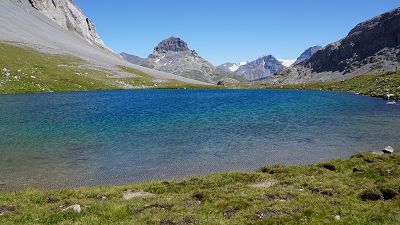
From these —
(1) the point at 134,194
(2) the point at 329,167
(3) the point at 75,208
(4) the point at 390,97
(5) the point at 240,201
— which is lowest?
(1) the point at 134,194

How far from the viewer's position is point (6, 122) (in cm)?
6303

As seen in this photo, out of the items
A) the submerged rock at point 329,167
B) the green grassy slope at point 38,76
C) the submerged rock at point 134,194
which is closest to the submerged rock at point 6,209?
the submerged rock at point 134,194

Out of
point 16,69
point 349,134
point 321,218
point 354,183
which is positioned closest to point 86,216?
point 321,218

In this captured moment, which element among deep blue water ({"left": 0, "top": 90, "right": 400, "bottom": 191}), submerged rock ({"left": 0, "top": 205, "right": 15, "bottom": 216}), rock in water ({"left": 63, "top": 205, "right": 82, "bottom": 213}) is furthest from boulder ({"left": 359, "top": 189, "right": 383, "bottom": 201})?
submerged rock ({"left": 0, "top": 205, "right": 15, "bottom": 216})

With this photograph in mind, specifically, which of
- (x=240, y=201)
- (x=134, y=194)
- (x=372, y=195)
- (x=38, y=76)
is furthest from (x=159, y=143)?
(x=38, y=76)

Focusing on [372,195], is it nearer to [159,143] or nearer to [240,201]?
[240,201]

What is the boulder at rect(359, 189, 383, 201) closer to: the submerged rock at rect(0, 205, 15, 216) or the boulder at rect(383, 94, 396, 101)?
the submerged rock at rect(0, 205, 15, 216)

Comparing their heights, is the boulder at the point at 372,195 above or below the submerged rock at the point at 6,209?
above

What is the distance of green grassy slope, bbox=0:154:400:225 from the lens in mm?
19781

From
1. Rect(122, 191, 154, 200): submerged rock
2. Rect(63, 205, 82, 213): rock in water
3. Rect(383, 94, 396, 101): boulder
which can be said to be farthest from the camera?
Rect(383, 94, 396, 101): boulder

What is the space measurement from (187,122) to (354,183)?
4363 cm

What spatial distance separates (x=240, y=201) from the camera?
2273cm

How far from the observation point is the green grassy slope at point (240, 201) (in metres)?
19.8

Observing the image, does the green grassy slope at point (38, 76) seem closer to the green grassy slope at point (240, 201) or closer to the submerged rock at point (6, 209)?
the green grassy slope at point (240, 201)
